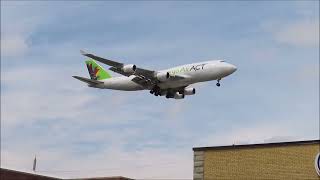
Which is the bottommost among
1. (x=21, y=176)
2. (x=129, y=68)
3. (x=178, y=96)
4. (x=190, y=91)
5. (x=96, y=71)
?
(x=21, y=176)

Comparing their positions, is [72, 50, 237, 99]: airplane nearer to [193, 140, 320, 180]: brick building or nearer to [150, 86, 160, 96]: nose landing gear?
[150, 86, 160, 96]: nose landing gear

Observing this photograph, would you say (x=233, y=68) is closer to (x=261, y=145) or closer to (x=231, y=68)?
(x=231, y=68)

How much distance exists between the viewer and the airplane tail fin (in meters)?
73.9

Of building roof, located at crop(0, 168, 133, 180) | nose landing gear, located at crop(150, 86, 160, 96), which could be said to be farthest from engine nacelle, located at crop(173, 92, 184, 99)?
building roof, located at crop(0, 168, 133, 180)

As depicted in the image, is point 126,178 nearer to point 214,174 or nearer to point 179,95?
point 214,174

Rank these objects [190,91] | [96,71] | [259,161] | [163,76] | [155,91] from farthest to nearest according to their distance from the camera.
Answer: [96,71] → [190,91] → [155,91] → [163,76] → [259,161]

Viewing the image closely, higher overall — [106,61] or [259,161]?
[106,61]

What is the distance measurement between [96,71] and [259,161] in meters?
46.6

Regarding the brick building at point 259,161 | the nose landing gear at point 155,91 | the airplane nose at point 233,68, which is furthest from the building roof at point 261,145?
the nose landing gear at point 155,91

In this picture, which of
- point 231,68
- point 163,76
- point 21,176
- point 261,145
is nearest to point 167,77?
point 163,76

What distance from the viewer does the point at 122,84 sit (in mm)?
63625

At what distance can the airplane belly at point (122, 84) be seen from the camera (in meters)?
62.3

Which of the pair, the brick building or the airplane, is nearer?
the brick building

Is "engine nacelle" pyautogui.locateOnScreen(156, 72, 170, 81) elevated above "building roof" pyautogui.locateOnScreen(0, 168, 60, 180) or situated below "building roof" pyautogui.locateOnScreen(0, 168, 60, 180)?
above
